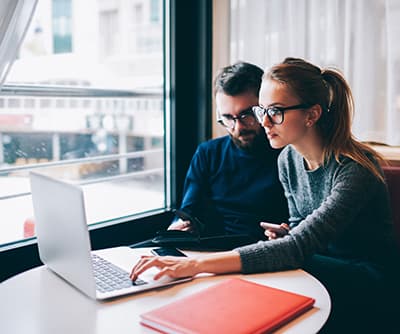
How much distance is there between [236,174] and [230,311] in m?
1.01

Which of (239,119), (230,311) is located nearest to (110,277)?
(230,311)

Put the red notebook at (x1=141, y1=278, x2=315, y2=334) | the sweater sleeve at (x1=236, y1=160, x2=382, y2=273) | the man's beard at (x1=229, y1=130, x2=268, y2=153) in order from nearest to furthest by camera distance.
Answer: the red notebook at (x1=141, y1=278, x2=315, y2=334) → the sweater sleeve at (x1=236, y1=160, x2=382, y2=273) → the man's beard at (x1=229, y1=130, x2=268, y2=153)

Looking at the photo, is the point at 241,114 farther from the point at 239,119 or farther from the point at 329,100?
the point at 329,100

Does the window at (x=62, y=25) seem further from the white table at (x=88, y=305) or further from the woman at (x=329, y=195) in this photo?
the white table at (x=88, y=305)

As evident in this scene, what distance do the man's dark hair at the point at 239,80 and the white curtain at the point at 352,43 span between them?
0.51 metres

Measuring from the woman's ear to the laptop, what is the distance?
2.18 ft

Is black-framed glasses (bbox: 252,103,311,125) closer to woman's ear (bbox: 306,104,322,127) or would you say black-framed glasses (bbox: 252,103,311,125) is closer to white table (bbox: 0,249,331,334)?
woman's ear (bbox: 306,104,322,127)

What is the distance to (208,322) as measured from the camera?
932 mm

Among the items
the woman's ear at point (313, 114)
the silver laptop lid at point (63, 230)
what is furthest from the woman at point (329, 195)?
the silver laptop lid at point (63, 230)

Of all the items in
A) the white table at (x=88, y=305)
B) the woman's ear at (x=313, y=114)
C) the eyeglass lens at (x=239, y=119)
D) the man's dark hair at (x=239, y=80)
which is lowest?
the white table at (x=88, y=305)

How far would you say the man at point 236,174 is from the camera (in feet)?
6.00

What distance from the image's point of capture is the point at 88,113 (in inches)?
100

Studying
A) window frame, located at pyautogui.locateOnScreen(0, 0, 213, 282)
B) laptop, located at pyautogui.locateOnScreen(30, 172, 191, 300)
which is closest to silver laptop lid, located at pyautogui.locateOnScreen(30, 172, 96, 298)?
laptop, located at pyautogui.locateOnScreen(30, 172, 191, 300)

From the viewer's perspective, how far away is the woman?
1.35 metres
